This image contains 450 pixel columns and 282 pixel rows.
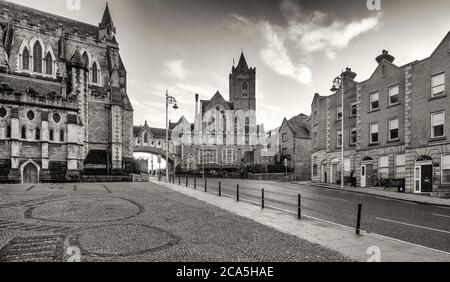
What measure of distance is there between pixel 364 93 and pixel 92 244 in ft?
93.9

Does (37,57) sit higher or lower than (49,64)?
higher

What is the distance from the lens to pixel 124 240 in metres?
6.18

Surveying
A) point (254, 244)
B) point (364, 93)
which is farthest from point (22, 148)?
point (364, 93)

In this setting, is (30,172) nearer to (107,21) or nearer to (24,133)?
(24,133)

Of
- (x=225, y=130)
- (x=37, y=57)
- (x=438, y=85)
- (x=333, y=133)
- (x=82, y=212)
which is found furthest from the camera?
(x=225, y=130)

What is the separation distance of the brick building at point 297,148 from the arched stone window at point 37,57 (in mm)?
37506

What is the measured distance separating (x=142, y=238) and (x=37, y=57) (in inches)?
1541

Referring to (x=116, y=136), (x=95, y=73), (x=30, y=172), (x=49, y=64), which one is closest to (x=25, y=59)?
(x=49, y=64)

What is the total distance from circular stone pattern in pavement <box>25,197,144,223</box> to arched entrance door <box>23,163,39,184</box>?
22564 mm

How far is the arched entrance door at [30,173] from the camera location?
29.1 meters

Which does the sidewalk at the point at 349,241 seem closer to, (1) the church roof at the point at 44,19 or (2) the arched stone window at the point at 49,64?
(2) the arched stone window at the point at 49,64

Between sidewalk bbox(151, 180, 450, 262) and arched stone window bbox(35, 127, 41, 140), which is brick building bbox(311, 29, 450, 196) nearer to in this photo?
sidewalk bbox(151, 180, 450, 262)

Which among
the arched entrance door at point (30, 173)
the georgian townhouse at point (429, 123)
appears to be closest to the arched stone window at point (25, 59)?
the arched entrance door at point (30, 173)
